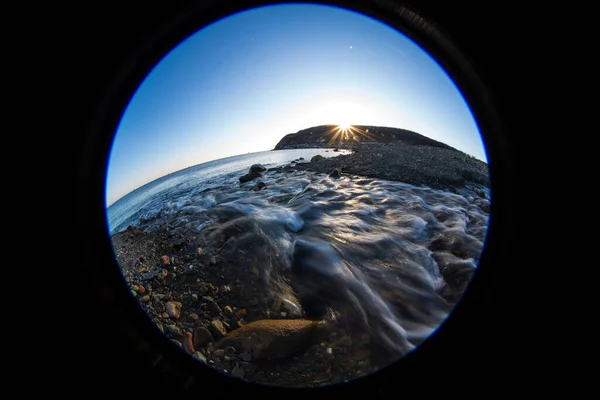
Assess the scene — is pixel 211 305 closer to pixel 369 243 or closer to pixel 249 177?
pixel 369 243

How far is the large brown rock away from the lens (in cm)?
214

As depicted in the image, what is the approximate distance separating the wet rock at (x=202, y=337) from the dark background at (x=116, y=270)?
4.24 ft

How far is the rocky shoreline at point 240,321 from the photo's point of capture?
2.05m

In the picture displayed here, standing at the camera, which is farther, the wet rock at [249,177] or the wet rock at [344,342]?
the wet rock at [249,177]

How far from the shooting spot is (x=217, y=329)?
2.46m

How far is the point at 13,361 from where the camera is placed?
2.96ft

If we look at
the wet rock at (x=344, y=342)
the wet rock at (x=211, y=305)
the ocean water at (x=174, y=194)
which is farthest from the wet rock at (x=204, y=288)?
the wet rock at (x=344, y=342)

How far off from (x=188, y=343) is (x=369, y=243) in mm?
3548

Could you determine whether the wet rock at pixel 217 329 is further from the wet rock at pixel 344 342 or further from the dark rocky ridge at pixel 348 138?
the dark rocky ridge at pixel 348 138

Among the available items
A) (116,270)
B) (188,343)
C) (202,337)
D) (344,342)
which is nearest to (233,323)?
(202,337)

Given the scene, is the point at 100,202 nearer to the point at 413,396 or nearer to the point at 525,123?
the point at 413,396

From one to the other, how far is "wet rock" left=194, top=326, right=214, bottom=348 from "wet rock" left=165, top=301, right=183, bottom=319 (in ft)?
1.64

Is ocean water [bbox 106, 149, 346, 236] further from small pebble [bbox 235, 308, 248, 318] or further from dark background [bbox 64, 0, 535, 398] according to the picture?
small pebble [bbox 235, 308, 248, 318]

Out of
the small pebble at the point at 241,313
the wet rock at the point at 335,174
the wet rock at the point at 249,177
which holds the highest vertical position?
the wet rock at the point at 335,174
